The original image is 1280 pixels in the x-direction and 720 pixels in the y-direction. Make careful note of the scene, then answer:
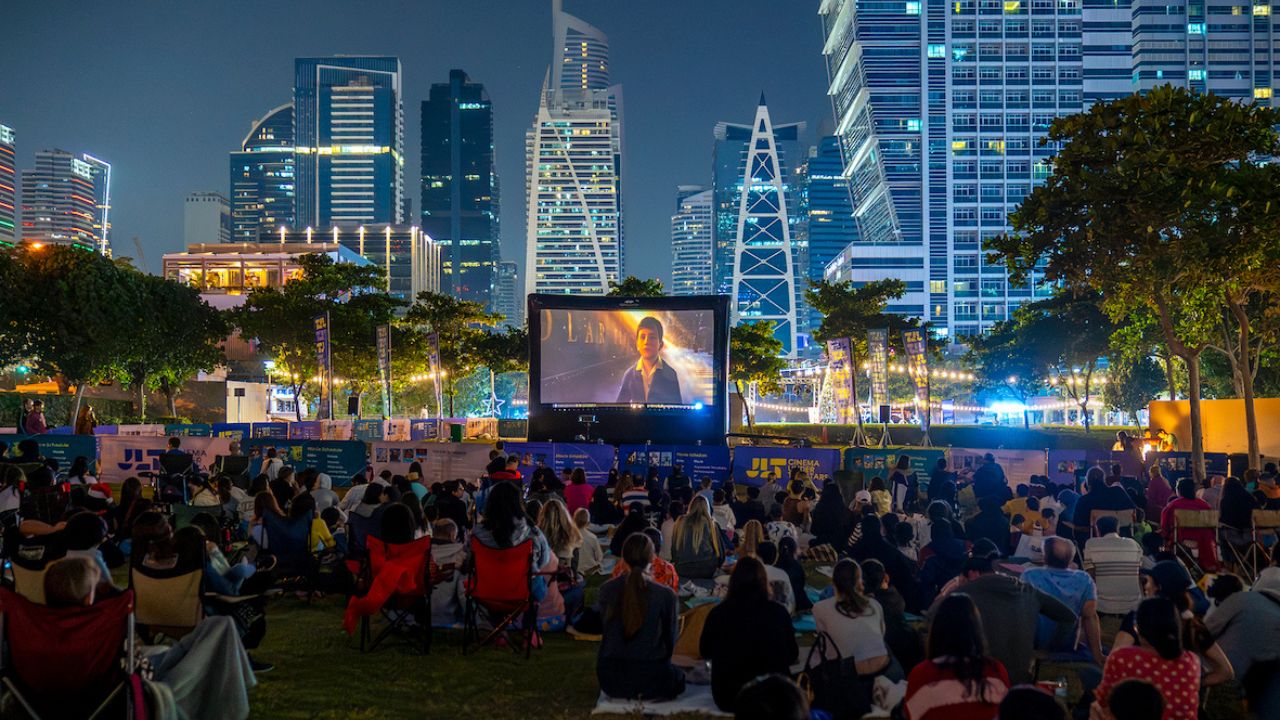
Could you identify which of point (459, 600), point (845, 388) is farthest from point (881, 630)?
point (845, 388)

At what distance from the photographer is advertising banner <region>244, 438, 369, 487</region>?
753 inches

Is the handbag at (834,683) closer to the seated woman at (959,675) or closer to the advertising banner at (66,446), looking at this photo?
the seated woman at (959,675)

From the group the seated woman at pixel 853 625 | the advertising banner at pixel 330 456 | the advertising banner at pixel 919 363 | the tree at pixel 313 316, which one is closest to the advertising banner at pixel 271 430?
the advertising banner at pixel 330 456

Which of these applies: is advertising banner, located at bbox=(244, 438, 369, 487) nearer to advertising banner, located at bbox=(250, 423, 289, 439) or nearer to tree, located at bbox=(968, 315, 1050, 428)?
advertising banner, located at bbox=(250, 423, 289, 439)

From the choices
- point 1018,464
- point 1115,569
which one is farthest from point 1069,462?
point 1115,569

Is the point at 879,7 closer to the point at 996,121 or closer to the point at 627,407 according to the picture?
the point at 996,121

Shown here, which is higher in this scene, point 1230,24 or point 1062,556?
point 1230,24

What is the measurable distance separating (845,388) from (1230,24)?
125m

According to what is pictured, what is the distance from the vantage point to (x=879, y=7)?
134 metres

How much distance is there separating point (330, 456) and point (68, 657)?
15558 millimetres

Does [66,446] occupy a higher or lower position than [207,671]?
higher

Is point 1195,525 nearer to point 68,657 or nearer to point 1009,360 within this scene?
point 68,657

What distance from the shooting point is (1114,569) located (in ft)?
24.7

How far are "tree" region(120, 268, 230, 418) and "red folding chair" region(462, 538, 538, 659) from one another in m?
36.6
